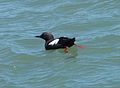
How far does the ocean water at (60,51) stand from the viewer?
40.3 feet

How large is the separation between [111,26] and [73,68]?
3.00 metres

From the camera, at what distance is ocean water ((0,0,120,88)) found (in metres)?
12.3

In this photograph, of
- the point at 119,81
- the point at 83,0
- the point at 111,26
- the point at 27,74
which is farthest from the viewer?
the point at 83,0

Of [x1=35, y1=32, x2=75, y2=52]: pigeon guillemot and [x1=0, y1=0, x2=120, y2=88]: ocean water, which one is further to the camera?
[x1=35, y1=32, x2=75, y2=52]: pigeon guillemot

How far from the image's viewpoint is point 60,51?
1454 cm

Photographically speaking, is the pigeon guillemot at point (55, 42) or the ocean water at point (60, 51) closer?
the ocean water at point (60, 51)

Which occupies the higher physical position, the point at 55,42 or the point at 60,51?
the point at 55,42

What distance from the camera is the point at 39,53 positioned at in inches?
566

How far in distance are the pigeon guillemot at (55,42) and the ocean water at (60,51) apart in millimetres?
172

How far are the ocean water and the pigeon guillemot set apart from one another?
172 mm

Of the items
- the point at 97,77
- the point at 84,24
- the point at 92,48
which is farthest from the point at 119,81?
the point at 84,24

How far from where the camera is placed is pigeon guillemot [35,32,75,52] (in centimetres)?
1430

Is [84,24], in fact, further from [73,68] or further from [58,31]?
[73,68]

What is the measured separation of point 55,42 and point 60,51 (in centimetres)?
26
